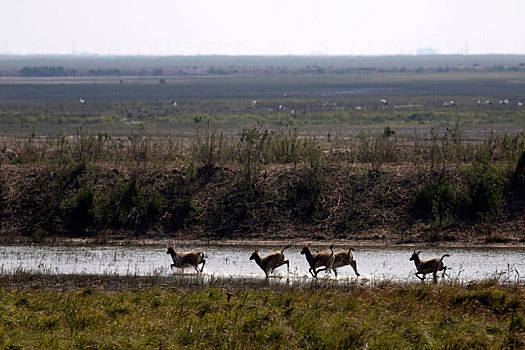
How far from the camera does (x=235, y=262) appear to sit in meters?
17.4

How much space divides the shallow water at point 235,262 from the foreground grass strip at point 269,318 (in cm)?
198

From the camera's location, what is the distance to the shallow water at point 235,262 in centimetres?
1603

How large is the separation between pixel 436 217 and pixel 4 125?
41.5 m

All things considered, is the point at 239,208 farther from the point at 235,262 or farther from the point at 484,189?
the point at 484,189

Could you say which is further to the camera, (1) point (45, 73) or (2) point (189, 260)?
(1) point (45, 73)

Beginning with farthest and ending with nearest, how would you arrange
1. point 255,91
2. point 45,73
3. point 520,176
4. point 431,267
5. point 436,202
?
point 45,73 → point 255,91 → point 520,176 → point 436,202 → point 431,267

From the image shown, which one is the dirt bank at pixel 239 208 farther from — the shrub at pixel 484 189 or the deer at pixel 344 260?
the deer at pixel 344 260

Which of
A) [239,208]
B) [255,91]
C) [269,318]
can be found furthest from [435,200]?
[255,91]

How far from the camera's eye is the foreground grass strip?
1078 cm

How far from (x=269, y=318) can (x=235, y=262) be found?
19.2 ft

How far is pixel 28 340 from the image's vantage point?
1062cm

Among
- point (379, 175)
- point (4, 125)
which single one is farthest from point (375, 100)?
point (379, 175)

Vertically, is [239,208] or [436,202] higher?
[436,202]

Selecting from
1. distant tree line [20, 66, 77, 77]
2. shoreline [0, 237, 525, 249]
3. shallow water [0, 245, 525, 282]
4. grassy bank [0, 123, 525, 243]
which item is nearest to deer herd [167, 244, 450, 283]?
shallow water [0, 245, 525, 282]
